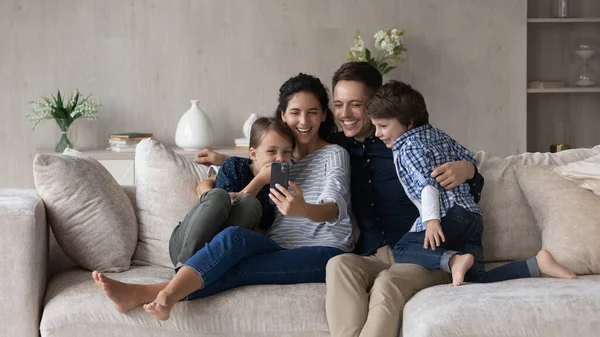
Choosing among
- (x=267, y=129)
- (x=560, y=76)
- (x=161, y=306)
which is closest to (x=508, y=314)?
(x=161, y=306)

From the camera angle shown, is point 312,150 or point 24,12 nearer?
point 312,150

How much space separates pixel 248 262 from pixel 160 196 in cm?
54

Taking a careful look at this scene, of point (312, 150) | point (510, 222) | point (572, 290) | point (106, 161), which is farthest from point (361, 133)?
point (106, 161)

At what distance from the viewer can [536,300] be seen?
229 cm

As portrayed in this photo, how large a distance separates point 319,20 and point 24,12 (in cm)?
177

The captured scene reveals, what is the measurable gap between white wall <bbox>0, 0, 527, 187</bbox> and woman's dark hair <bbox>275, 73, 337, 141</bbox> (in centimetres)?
211

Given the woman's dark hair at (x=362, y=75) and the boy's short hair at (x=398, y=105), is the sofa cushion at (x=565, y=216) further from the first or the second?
the woman's dark hair at (x=362, y=75)

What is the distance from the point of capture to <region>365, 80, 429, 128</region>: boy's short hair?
2781mm

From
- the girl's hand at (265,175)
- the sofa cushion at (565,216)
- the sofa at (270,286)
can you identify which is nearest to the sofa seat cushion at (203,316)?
the sofa at (270,286)

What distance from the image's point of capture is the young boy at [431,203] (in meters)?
2.61

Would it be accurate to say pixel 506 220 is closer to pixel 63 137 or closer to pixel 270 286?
pixel 270 286

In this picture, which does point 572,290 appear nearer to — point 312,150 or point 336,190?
point 336,190

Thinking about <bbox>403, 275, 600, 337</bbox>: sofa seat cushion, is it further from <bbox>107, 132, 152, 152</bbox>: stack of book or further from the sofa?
<bbox>107, 132, 152, 152</bbox>: stack of book

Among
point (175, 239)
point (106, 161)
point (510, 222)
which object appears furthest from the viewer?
point (106, 161)
